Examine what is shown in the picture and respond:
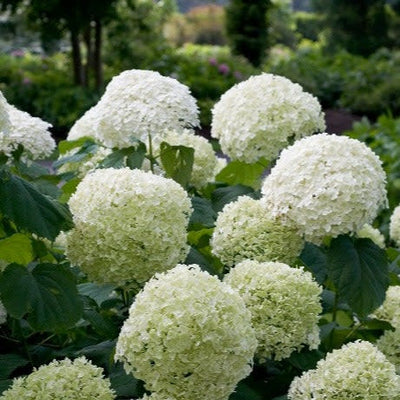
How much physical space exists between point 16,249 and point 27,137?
0.45 meters

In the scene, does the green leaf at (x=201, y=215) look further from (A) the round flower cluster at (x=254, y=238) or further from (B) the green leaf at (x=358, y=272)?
(B) the green leaf at (x=358, y=272)

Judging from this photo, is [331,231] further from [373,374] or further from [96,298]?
[96,298]

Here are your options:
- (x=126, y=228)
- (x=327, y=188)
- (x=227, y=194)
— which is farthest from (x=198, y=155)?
(x=126, y=228)

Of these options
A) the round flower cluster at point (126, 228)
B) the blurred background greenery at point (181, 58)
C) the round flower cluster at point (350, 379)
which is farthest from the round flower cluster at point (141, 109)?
the blurred background greenery at point (181, 58)

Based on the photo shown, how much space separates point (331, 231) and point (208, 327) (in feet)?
1.66

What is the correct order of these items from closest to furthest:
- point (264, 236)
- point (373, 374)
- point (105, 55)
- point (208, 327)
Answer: point (208, 327), point (373, 374), point (264, 236), point (105, 55)

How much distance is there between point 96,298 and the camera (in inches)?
70.7

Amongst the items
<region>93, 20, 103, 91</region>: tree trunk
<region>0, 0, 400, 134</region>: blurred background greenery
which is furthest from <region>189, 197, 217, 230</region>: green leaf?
<region>93, 20, 103, 91</region>: tree trunk

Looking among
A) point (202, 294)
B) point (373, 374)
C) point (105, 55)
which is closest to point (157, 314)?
point (202, 294)

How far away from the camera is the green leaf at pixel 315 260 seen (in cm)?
200

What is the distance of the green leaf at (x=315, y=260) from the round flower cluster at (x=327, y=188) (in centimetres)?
21

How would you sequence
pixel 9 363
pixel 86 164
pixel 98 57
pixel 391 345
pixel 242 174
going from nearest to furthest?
1. pixel 9 363
2. pixel 391 345
3. pixel 86 164
4. pixel 242 174
5. pixel 98 57

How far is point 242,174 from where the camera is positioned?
2.45 m

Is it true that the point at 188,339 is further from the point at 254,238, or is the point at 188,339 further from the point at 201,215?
the point at 201,215
